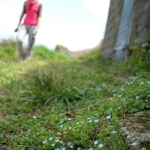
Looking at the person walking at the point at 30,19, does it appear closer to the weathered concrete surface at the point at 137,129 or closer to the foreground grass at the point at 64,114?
the foreground grass at the point at 64,114

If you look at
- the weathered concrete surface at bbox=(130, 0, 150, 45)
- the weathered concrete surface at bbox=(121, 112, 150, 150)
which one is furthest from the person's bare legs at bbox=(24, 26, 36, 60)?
the weathered concrete surface at bbox=(121, 112, 150, 150)

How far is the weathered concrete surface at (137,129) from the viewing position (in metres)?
1.34

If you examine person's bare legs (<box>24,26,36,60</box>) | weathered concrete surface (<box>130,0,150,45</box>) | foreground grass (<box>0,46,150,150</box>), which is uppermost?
weathered concrete surface (<box>130,0,150,45</box>)

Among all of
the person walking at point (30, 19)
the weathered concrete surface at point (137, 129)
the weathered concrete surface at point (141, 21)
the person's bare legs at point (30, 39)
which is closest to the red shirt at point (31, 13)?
the person walking at point (30, 19)

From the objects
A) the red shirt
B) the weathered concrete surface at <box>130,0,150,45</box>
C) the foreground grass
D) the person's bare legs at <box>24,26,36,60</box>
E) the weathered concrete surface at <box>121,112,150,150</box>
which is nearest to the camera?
the weathered concrete surface at <box>121,112,150,150</box>

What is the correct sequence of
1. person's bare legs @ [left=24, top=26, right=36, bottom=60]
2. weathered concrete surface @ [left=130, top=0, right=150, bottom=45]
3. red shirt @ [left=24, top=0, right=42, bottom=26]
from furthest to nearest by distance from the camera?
person's bare legs @ [left=24, top=26, right=36, bottom=60] → red shirt @ [left=24, top=0, right=42, bottom=26] → weathered concrete surface @ [left=130, top=0, right=150, bottom=45]

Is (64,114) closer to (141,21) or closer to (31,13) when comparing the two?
(141,21)

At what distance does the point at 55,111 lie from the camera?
2420 mm

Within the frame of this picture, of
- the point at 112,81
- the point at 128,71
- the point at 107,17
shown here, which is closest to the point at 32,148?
the point at 112,81

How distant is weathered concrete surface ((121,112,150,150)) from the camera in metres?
1.34

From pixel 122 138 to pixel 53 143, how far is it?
0.47 meters

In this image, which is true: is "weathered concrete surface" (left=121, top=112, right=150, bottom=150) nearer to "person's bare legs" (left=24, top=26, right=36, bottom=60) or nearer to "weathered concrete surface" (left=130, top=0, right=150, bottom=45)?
"weathered concrete surface" (left=130, top=0, right=150, bottom=45)

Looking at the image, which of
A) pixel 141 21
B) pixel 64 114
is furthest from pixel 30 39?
pixel 64 114

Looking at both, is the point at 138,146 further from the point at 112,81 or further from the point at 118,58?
the point at 118,58
